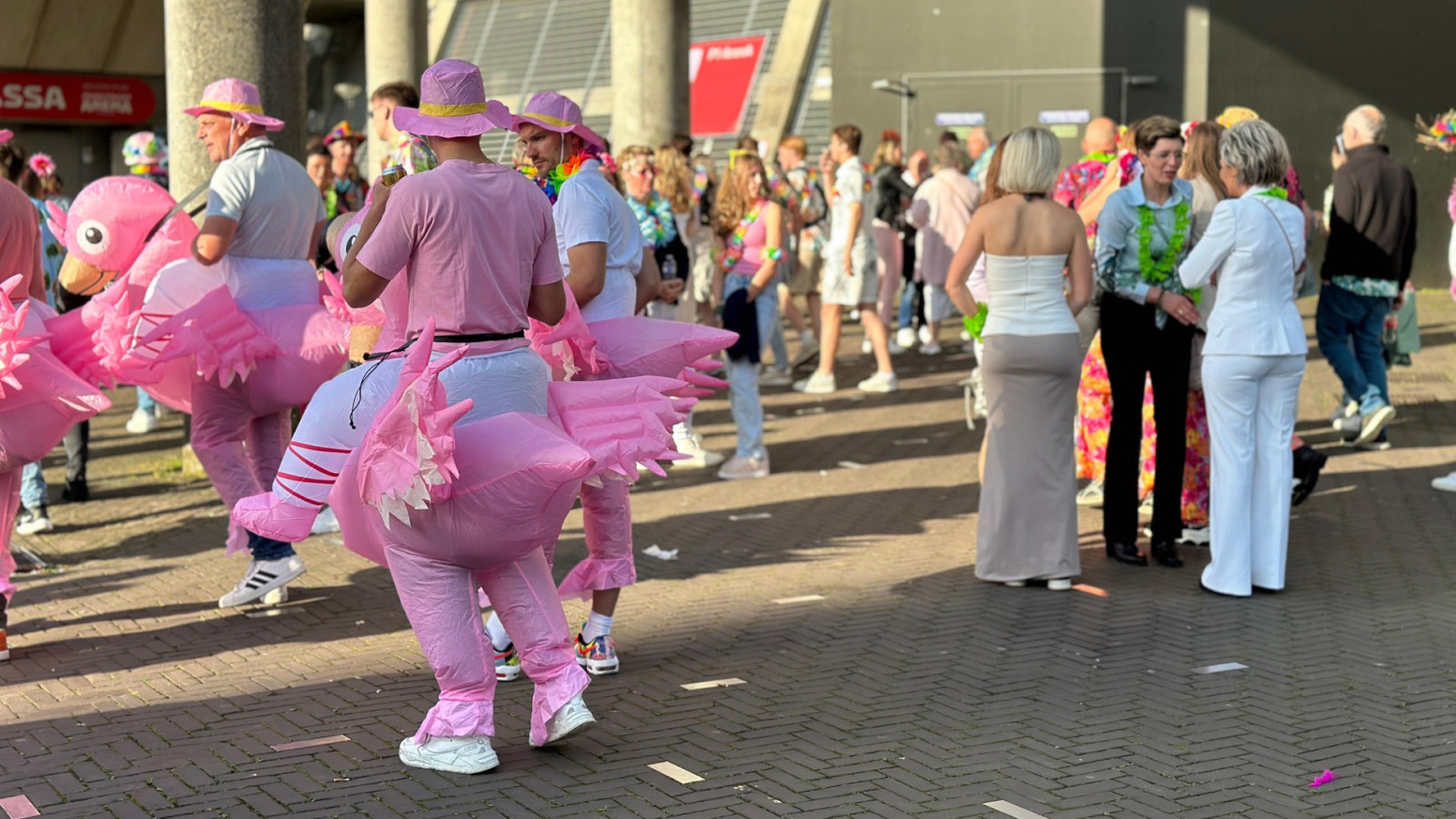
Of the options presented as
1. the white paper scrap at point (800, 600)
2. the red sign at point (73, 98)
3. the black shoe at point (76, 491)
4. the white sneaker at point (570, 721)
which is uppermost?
the red sign at point (73, 98)

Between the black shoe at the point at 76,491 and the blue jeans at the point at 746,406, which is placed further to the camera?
the blue jeans at the point at 746,406

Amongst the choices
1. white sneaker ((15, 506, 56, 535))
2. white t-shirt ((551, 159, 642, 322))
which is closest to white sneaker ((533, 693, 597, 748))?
white t-shirt ((551, 159, 642, 322))

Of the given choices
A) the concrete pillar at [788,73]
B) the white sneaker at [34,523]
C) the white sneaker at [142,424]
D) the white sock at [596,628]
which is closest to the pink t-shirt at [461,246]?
the white sock at [596,628]

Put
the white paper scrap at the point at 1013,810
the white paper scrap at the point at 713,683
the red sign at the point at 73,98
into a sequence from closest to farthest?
the white paper scrap at the point at 1013,810
the white paper scrap at the point at 713,683
the red sign at the point at 73,98

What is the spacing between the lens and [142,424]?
495 inches

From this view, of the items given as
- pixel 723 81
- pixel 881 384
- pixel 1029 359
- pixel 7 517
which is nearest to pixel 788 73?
pixel 723 81

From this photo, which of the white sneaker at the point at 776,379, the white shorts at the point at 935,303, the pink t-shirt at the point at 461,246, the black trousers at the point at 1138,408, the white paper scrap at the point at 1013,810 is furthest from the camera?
the white shorts at the point at 935,303

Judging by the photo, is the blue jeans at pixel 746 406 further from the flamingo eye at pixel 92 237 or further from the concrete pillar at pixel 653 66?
the concrete pillar at pixel 653 66

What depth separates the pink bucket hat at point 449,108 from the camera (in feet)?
16.0

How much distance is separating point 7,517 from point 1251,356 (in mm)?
5349

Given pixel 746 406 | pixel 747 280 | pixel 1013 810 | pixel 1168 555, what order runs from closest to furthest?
pixel 1013 810, pixel 1168 555, pixel 746 406, pixel 747 280

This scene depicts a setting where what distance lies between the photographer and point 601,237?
6.10 metres

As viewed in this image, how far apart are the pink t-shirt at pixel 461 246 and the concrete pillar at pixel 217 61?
5.55 metres

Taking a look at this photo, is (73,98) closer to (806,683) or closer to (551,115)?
(551,115)
